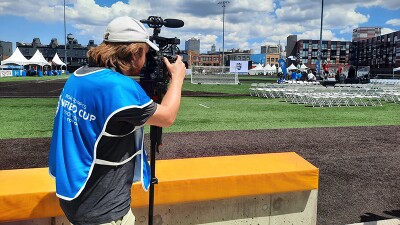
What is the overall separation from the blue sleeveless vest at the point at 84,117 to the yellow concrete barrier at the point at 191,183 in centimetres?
126

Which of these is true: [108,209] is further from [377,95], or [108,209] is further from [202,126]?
[377,95]

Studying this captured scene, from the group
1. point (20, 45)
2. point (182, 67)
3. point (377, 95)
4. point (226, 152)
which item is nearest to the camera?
point (182, 67)

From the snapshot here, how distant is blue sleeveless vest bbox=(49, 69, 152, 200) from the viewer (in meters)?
1.71

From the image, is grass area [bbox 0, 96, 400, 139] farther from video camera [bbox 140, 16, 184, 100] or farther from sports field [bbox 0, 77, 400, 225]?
video camera [bbox 140, 16, 184, 100]

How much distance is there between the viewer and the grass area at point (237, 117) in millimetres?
10727

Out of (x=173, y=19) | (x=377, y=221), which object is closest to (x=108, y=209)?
(x=173, y=19)

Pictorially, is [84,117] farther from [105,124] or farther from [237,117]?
[237,117]

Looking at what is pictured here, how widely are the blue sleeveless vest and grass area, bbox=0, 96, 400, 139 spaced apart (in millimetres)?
8096

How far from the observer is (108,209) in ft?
6.08

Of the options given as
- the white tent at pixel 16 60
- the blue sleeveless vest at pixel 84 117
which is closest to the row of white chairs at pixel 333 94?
the blue sleeveless vest at pixel 84 117

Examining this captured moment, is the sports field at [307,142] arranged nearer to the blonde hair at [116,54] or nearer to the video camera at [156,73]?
the video camera at [156,73]

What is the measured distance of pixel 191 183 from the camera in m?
3.26

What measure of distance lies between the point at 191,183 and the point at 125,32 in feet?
6.01

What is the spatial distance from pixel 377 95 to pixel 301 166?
17.5 metres
